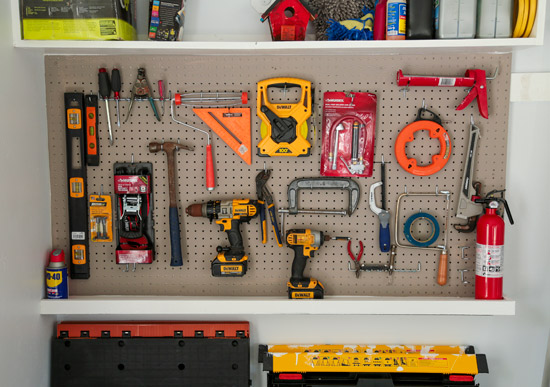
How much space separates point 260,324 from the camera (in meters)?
1.69

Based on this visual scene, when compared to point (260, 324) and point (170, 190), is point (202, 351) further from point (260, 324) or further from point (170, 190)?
point (170, 190)

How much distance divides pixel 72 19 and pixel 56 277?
2.70 feet

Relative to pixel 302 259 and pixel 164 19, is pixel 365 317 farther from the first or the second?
pixel 164 19

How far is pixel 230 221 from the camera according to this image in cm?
155

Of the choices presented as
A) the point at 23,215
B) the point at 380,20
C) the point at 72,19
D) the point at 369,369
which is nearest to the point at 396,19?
the point at 380,20

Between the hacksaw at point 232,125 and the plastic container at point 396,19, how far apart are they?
0.52 meters

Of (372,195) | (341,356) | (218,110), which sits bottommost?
(341,356)

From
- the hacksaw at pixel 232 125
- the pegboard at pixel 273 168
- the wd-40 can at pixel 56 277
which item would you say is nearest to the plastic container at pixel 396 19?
the pegboard at pixel 273 168

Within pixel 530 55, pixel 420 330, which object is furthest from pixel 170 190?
pixel 530 55

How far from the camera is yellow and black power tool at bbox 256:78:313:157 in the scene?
1.54 m

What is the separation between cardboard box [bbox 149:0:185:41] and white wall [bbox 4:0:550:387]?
16.2 inches

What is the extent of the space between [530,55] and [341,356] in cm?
122

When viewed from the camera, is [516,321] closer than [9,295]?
No

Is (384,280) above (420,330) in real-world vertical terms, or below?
above
